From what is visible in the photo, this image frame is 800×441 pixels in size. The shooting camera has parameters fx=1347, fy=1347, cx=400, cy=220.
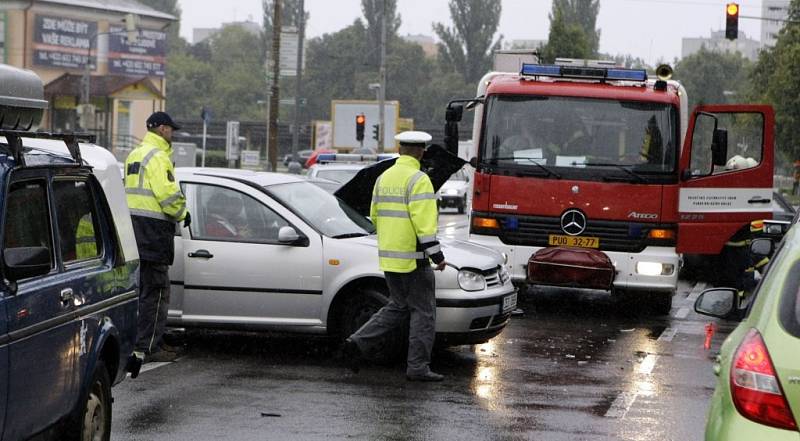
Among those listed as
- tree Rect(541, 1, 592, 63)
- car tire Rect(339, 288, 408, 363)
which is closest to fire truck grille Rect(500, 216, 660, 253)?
car tire Rect(339, 288, 408, 363)

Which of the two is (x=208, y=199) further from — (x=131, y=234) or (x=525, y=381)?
(x=131, y=234)

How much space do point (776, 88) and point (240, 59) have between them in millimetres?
93200

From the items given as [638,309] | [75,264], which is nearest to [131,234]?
[75,264]

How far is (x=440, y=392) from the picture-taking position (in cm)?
930

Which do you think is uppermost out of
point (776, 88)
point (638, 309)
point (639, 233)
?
point (776, 88)

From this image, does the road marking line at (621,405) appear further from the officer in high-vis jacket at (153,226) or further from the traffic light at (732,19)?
the traffic light at (732,19)

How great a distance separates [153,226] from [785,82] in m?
34.1

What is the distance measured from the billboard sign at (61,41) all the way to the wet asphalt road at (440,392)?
170 feet

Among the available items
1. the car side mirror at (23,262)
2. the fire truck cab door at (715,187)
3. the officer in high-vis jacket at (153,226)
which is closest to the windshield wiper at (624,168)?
the fire truck cab door at (715,187)

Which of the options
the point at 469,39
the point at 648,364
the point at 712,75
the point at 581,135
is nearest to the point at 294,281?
the point at 648,364

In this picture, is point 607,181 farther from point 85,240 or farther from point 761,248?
point 85,240

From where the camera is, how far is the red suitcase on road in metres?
13.9

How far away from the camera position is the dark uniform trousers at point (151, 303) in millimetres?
9906

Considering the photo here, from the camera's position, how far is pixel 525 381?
32.3 feet
